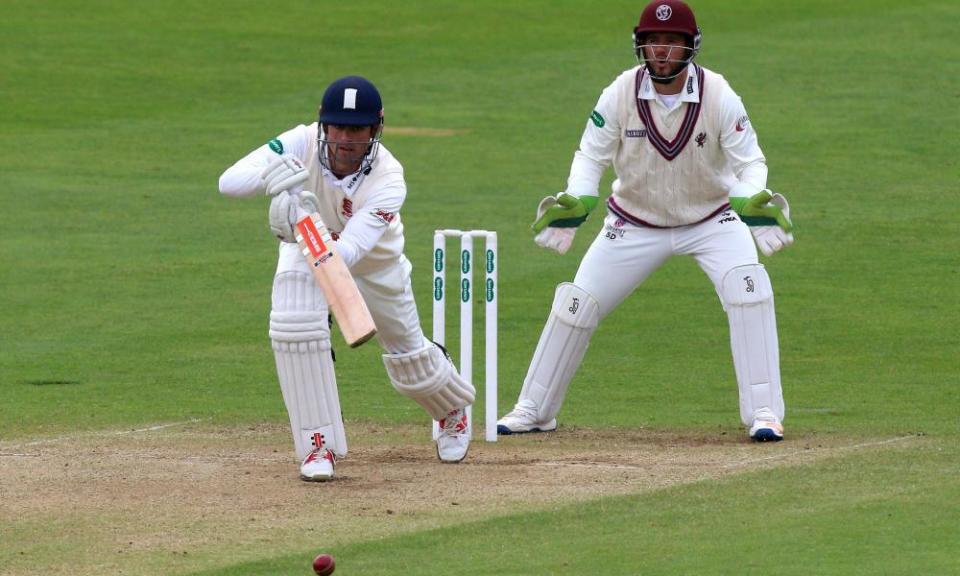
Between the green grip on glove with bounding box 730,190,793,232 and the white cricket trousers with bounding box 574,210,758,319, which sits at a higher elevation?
the green grip on glove with bounding box 730,190,793,232

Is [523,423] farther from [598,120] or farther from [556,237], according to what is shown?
[598,120]

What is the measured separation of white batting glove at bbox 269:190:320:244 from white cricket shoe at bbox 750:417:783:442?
2574mm

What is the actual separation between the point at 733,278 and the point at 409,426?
1979 mm

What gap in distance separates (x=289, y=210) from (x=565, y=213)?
1.89 meters

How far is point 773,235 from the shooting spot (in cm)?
922

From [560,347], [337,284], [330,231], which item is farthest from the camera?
[560,347]

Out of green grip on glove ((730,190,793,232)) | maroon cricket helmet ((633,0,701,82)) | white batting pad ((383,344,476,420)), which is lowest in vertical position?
white batting pad ((383,344,476,420))

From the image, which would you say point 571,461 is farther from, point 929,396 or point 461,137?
point 461,137

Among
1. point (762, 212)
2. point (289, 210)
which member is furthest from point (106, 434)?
point (762, 212)

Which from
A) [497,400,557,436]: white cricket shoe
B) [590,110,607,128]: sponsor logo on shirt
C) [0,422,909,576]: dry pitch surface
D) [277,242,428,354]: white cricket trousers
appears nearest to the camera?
[0,422,909,576]: dry pitch surface

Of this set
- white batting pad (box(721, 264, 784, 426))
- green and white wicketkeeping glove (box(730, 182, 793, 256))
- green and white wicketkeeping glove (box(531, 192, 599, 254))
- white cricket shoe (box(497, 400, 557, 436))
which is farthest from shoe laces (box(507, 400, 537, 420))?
green and white wicketkeeping glove (box(730, 182, 793, 256))

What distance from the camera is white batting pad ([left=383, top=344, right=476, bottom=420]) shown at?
8.80 meters

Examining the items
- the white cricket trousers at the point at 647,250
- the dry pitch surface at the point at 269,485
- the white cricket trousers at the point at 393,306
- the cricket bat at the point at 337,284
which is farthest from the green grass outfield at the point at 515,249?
the white cricket trousers at the point at 393,306

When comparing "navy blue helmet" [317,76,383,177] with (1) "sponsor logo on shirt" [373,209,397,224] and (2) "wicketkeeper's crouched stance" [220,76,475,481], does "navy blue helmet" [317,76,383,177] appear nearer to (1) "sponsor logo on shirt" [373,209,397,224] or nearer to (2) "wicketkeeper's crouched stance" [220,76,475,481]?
(2) "wicketkeeper's crouched stance" [220,76,475,481]
